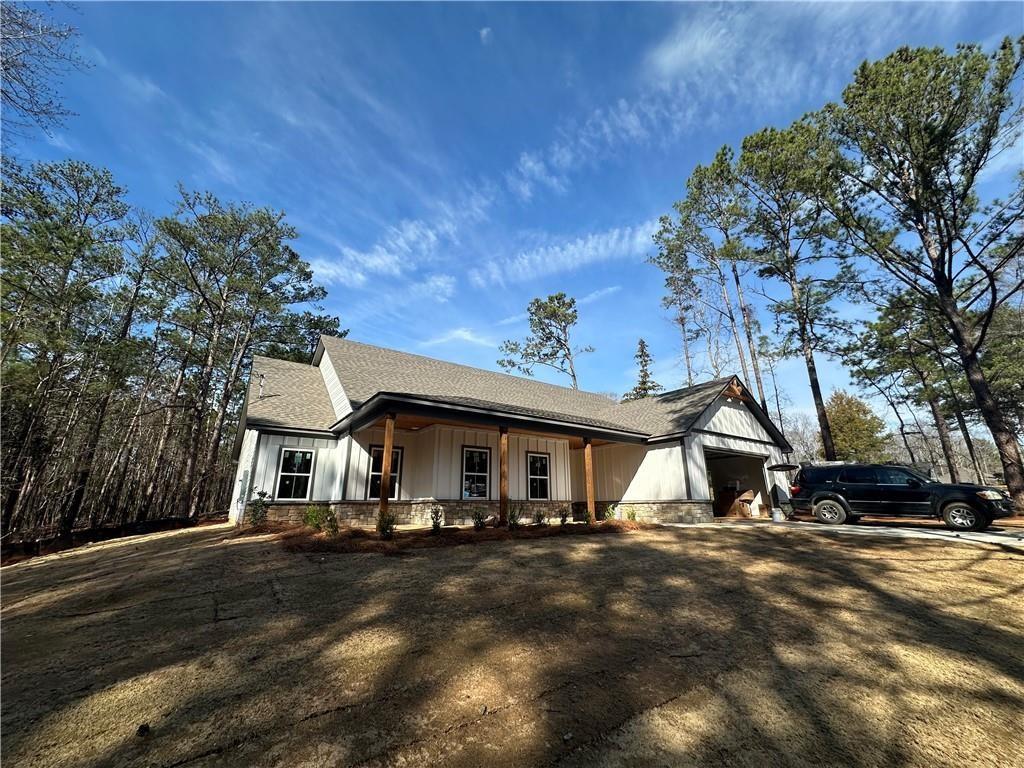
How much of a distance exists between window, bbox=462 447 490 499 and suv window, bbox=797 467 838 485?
32.3ft

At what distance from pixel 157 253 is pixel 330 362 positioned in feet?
34.8

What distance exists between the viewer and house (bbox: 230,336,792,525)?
1176 cm

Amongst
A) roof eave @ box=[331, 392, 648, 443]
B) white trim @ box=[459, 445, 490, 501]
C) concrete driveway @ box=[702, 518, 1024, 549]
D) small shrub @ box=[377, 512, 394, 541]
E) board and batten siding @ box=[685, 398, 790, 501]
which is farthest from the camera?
board and batten siding @ box=[685, 398, 790, 501]

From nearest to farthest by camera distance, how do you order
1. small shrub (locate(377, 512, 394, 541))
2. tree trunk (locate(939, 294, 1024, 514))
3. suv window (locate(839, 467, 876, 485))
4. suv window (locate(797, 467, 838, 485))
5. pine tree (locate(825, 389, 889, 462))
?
small shrub (locate(377, 512, 394, 541))
suv window (locate(839, 467, 876, 485))
suv window (locate(797, 467, 838, 485))
tree trunk (locate(939, 294, 1024, 514))
pine tree (locate(825, 389, 889, 462))

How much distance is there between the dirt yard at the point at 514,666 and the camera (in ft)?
7.79

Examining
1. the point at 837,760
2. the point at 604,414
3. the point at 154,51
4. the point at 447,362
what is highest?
the point at 154,51

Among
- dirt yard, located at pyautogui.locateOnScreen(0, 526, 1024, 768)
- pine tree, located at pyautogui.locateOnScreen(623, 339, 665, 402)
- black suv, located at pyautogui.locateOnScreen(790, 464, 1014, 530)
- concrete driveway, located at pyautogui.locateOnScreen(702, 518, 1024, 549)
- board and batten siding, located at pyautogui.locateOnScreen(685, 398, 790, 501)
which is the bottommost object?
dirt yard, located at pyautogui.locateOnScreen(0, 526, 1024, 768)

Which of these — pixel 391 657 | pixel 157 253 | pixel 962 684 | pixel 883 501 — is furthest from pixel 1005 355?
pixel 157 253

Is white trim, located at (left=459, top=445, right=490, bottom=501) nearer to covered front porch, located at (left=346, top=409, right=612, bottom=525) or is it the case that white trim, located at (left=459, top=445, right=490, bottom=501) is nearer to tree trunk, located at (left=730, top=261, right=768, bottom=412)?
covered front porch, located at (left=346, top=409, right=612, bottom=525)

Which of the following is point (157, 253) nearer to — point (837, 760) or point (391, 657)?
point (391, 657)

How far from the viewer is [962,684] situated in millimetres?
3178

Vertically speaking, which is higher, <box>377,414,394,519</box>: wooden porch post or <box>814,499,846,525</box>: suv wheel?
<box>377,414,394,519</box>: wooden porch post

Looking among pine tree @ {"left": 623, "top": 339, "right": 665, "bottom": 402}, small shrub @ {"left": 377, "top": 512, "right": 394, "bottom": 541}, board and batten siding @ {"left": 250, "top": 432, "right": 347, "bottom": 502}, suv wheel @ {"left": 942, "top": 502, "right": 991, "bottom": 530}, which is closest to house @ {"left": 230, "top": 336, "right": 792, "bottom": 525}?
board and batten siding @ {"left": 250, "top": 432, "right": 347, "bottom": 502}

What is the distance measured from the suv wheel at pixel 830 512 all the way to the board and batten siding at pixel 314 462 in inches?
570
